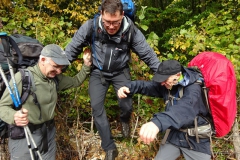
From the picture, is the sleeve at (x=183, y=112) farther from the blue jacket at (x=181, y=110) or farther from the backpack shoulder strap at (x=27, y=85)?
the backpack shoulder strap at (x=27, y=85)

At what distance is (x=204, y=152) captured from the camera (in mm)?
2568

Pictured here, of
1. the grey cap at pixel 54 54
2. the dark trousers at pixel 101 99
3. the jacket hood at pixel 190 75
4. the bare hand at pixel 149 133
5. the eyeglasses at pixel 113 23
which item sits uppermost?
the eyeglasses at pixel 113 23

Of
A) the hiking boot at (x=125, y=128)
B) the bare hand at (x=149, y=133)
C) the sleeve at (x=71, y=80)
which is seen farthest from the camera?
the hiking boot at (x=125, y=128)

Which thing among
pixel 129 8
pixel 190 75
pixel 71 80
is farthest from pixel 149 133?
pixel 129 8

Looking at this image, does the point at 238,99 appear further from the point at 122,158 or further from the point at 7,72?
the point at 7,72

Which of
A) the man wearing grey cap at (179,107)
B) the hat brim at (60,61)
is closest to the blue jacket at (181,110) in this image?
the man wearing grey cap at (179,107)

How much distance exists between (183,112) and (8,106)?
1.64 metres

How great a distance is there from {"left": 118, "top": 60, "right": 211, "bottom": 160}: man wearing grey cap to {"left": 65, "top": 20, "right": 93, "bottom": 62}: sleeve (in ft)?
2.70

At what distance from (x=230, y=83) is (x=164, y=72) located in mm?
658

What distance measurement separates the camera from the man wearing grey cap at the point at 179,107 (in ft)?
6.69

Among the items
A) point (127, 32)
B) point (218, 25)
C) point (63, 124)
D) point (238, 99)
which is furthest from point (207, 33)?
point (63, 124)

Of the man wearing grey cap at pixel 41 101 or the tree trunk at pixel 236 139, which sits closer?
the man wearing grey cap at pixel 41 101

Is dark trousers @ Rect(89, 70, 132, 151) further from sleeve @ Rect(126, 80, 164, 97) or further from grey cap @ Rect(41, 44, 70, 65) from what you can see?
grey cap @ Rect(41, 44, 70, 65)

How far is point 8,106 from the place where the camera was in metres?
2.26
